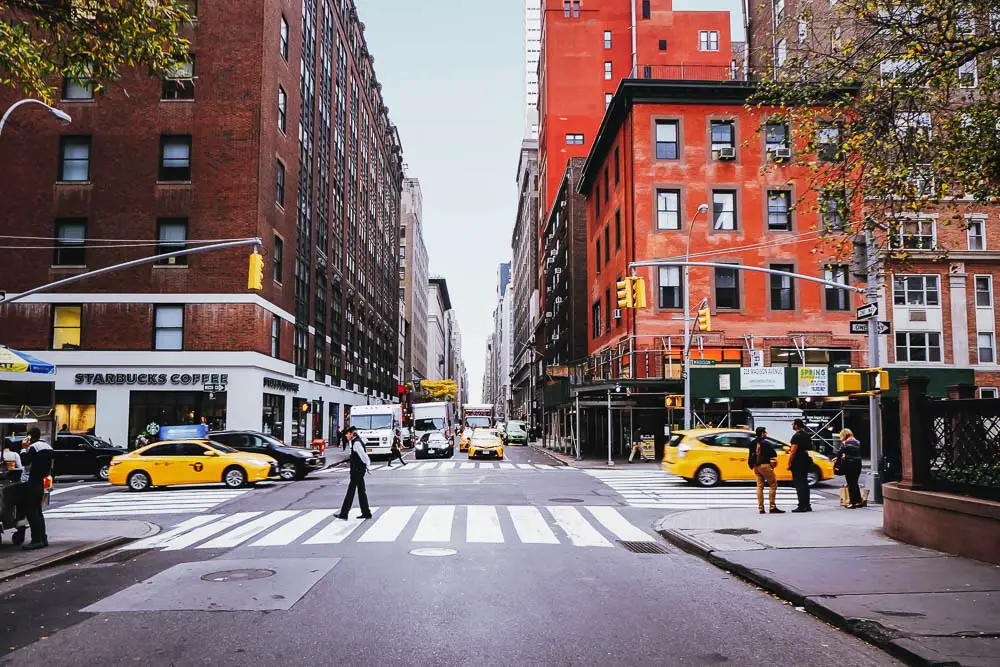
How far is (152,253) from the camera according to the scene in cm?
3634

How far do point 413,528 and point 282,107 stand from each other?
107 ft

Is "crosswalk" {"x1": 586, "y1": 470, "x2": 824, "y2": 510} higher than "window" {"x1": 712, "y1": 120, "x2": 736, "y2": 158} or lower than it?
lower

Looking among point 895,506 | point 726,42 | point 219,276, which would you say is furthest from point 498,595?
point 726,42

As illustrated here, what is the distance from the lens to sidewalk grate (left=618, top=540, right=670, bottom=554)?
1238cm

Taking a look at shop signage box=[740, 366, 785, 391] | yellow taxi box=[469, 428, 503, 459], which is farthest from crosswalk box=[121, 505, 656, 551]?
yellow taxi box=[469, 428, 503, 459]

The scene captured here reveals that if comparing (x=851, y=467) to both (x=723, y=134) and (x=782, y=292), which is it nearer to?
(x=782, y=292)

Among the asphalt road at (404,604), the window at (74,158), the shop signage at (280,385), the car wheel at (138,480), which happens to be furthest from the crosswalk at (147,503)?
the window at (74,158)

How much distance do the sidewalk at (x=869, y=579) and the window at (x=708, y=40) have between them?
225 feet

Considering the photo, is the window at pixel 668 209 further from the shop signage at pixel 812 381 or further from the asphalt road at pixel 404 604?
the asphalt road at pixel 404 604

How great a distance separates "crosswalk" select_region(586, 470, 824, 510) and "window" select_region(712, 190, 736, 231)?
17808 millimetres

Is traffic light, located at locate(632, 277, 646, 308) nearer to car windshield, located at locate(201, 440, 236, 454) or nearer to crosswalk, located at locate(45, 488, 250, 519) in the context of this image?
crosswalk, located at locate(45, 488, 250, 519)

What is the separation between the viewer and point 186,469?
23266mm

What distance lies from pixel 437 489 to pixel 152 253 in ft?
70.5

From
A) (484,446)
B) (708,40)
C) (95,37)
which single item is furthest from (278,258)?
(708,40)
